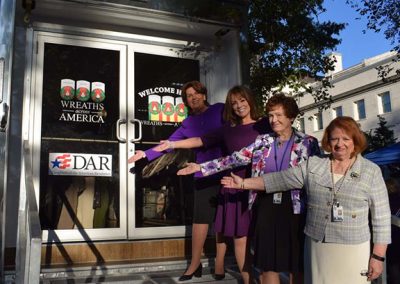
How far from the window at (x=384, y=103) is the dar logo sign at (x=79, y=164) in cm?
3645

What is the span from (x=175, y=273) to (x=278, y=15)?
5.37 meters

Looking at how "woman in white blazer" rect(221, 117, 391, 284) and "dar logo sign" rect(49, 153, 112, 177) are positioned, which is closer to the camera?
"woman in white blazer" rect(221, 117, 391, 284)

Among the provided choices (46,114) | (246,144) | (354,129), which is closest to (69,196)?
(46,114)

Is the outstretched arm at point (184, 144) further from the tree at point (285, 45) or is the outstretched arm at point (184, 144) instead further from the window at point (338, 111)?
the window at point (338, 111)

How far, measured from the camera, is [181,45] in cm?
517

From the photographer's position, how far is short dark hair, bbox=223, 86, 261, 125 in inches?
139

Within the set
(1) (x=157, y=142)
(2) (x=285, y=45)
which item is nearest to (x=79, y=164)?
(1) (x=157, y=142)

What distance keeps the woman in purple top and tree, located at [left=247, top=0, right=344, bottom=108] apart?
3.28 m

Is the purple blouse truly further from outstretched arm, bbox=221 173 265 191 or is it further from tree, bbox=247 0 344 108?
tree, bbox=247 0 344 108

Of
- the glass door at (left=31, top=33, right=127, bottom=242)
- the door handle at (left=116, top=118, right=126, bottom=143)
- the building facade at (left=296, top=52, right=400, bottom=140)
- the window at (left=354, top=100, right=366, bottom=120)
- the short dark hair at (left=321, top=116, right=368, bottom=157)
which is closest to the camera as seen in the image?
the short dark hair at (left=321, top=116, right=368, bottom=157)

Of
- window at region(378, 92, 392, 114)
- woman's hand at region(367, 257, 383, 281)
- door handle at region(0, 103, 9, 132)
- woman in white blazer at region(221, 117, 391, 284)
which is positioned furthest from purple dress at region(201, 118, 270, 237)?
window at region(378, 92, 392, 114)

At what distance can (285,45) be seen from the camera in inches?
355

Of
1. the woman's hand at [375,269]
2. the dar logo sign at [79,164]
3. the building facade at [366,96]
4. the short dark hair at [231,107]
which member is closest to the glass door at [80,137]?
the dar logo sign at [79,164]

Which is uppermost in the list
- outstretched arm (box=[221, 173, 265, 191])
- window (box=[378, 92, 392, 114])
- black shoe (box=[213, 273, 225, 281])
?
window (box=[378, 92, 392, 114])
